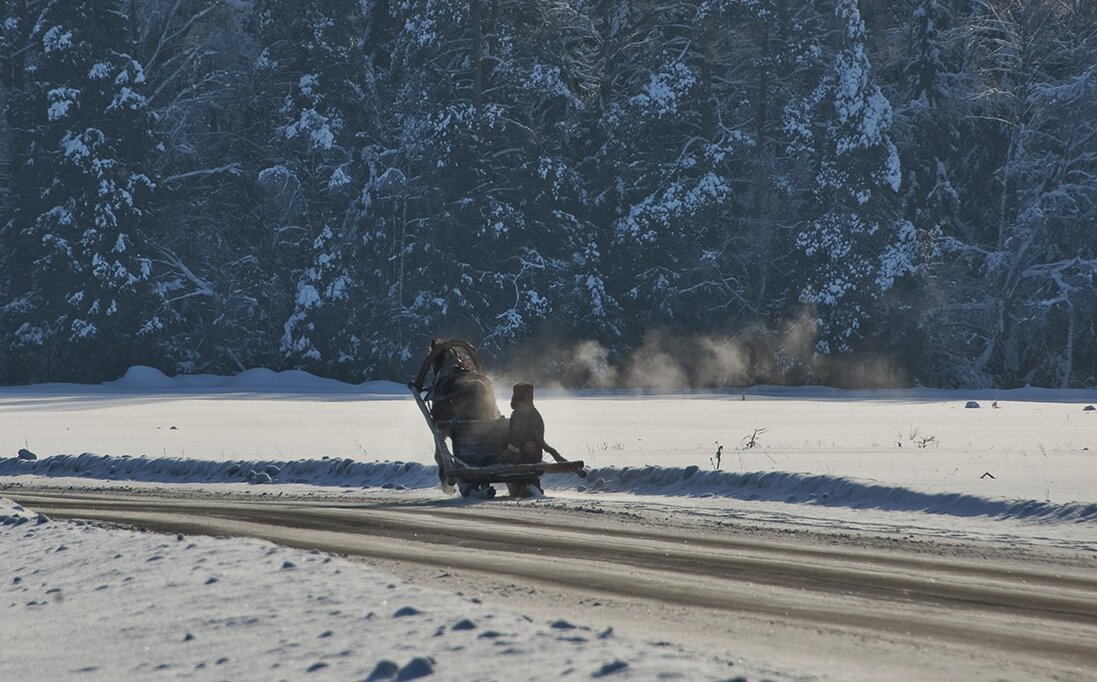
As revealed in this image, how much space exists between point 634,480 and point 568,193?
4549cm

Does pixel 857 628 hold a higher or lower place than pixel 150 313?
lower

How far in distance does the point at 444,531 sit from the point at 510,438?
155 inches

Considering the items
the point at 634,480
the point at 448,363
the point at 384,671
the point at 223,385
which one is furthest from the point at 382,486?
the point at 223,385

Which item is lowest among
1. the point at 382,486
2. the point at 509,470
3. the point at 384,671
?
the point at 384,671

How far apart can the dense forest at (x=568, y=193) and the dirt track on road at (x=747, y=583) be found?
150ft

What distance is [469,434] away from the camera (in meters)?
17.8

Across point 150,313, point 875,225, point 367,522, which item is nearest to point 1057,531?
point 367,522

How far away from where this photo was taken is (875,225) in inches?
2368

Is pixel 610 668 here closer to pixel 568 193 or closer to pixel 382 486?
pixel 382 486

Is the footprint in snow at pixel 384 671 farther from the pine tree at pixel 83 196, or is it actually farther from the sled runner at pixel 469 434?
the pine tree at pixel 83 196

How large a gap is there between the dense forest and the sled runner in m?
41.3

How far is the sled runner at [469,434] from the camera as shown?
16812mm

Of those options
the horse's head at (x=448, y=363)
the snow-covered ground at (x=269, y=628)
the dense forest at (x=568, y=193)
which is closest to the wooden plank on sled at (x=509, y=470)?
the horse's head at (x=448, y=363)

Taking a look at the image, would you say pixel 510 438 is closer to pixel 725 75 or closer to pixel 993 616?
pixel 993 616
